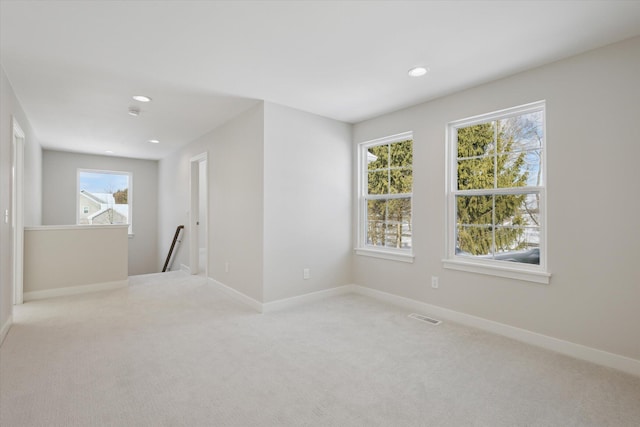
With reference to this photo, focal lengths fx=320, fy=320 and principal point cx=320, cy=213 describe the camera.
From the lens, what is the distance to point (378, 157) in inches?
172

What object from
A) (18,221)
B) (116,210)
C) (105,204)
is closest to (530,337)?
(18,221)

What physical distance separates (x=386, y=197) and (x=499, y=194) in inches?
55.0

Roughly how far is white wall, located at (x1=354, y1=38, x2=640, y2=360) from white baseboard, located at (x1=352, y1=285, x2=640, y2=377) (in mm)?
51

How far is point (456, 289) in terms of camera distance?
3361 millimetres

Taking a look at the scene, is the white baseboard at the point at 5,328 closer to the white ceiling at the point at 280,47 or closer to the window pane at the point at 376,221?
the white ceiling at the point at 280,47

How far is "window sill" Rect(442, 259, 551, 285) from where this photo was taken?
2.76 metres

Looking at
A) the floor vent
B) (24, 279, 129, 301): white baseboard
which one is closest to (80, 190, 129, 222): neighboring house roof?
(24, 279, 129, 301): white baseboard

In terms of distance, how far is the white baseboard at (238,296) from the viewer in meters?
3.73

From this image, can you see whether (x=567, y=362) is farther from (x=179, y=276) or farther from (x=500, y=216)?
(x=179, y=276)

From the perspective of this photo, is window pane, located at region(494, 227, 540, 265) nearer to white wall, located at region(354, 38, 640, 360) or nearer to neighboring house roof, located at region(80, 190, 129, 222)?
white wall, located at region(354, 38, 640, 360)

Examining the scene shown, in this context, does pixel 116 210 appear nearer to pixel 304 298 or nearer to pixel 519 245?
pixel 304 298

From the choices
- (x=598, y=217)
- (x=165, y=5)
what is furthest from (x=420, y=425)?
(x=165, y=5)

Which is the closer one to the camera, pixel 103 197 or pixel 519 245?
pixel 519 245

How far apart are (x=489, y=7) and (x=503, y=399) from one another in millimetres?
2431
